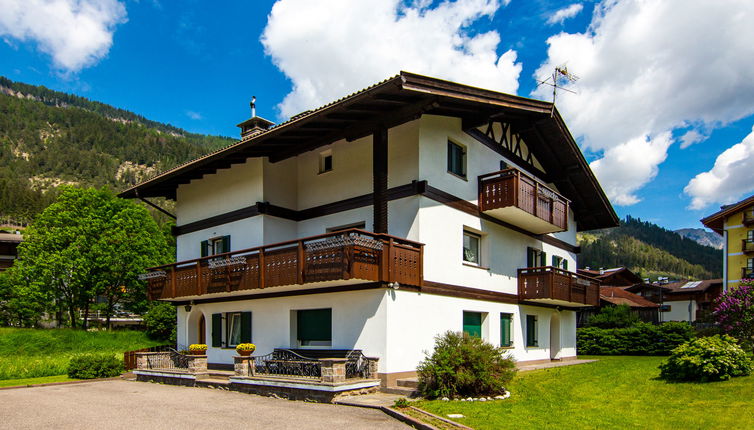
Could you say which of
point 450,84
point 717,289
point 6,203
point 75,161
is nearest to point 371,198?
point 450,84

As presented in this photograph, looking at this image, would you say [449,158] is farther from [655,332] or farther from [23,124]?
[23,124]

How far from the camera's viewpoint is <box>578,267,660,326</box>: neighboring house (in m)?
42.1

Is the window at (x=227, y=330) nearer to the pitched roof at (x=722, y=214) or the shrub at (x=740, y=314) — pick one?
the shrub at (x=740, y=314)

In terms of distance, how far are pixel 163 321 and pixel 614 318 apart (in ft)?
94.9

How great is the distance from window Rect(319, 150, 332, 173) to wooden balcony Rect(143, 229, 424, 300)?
4087 millimetres

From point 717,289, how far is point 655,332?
4712cm

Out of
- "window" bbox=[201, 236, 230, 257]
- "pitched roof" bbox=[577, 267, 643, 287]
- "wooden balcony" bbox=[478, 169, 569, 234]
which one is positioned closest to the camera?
"wooden balcony" bbox=[478, 169, 569, 234]

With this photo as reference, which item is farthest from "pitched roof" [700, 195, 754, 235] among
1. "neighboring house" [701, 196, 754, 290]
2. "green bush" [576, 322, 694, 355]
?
"green bush" [576, 322, 694, 355]

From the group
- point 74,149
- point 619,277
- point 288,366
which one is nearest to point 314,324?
point 288,366

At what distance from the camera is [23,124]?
161500mm

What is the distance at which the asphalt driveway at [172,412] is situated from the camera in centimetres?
1163

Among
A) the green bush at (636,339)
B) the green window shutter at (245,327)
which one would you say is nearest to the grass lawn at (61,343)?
the green window shutter at (245,327)

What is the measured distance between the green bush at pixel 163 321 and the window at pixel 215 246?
1388 cm

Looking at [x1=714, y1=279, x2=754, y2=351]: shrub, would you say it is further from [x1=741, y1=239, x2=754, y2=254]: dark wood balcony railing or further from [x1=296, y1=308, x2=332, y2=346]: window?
[x1=741, y1=239, x2=754, y2=254]: dark wood balcony railing
